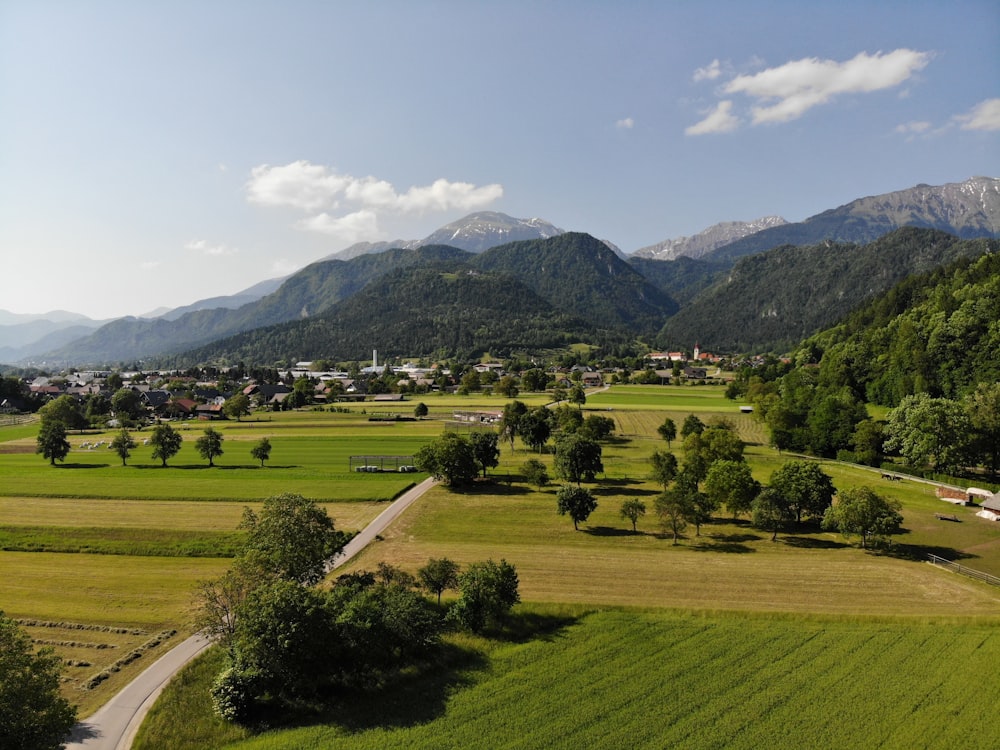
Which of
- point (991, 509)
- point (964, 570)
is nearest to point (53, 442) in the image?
point (964, 570)

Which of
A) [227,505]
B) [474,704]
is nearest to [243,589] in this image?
[474,704]

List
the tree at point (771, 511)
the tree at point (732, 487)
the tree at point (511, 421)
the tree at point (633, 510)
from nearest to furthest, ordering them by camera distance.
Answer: the tree at point (771, 511) → the tree at point (633, 510) → the tree at point (732, 487) → the tree at point (511, 421)

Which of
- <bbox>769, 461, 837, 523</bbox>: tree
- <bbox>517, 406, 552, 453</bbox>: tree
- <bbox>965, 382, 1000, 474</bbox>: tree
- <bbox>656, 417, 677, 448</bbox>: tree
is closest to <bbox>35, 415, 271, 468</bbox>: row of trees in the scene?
<bbox>517, 406, 552, 453</bbox>: tree

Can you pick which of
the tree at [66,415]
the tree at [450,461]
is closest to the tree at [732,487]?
the tree at [450,461]

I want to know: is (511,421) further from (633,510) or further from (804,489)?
(804,489)

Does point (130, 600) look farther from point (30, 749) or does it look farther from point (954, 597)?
point (954, 597)

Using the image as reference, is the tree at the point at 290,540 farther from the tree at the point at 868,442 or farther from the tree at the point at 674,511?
the tree at the point at 868,442
